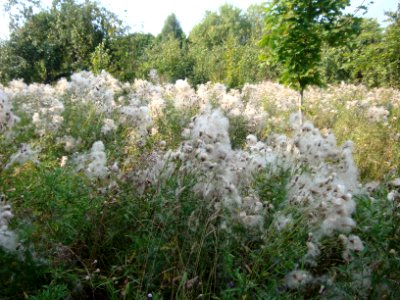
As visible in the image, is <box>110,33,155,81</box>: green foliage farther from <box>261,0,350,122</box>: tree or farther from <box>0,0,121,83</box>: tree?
<box>261,0,350,122</box>: tree

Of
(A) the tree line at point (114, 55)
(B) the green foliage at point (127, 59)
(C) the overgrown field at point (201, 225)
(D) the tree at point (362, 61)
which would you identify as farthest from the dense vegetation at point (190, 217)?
(B) the green foliage at point (127, 59)

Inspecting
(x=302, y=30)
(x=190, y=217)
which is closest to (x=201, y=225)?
(x=190, y=217)

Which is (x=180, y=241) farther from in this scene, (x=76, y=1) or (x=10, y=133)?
(x=76, y=1)

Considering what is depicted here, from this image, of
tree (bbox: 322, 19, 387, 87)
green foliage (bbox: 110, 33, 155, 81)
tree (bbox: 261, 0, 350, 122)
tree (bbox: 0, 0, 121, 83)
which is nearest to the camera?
tree (bbox: 261, 0, 350, 122)

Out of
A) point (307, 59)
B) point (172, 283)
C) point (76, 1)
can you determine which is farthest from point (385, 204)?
point (76, 1)

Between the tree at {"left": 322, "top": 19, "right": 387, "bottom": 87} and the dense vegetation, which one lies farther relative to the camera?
the tree at {"left": 322, "top": 19, "right": 387, "bottom": 87}

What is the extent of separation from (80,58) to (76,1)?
4005 millimetres

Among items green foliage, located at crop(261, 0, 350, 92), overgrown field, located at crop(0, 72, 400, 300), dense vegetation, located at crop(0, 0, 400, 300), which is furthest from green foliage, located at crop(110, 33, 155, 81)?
overgrown field, located at crop(0, 72, 400, 300)

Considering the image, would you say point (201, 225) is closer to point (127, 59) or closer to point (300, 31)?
point (300, 31)

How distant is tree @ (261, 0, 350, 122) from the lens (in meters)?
5.22

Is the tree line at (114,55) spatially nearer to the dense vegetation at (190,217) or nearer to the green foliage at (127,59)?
the green foliage at (127,59)

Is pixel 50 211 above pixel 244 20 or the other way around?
the other way around

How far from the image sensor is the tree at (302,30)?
5.22 meters

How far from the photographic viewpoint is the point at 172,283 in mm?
2100
